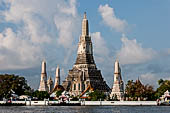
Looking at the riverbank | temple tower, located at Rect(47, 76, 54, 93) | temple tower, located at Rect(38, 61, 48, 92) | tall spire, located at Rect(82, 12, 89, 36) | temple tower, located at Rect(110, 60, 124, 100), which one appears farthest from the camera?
temple tower, located at Rect(47, 76, 54, 93)

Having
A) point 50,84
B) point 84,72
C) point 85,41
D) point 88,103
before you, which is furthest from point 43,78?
point 88,103

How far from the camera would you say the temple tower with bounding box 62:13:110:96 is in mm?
129750

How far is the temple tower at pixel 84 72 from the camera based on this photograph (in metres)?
130

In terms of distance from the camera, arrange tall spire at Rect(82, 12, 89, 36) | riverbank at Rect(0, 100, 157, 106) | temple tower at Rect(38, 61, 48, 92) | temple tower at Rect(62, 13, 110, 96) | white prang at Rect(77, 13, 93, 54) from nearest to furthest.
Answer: riverbank at Rect(0, 100, 157, 106) → temple tower at Rect(62, 13, 110, 96) → temple tower at Rect(38, 61, 48, 92) → tall spire at Rect(82, 12, 89, 36) → white prang at Rect(77, 13, 93, 54)

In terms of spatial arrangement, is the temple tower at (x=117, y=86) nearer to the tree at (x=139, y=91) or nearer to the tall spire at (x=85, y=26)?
the tree at (x=139, y=91)

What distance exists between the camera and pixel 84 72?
13262 cm

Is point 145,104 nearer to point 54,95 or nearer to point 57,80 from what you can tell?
point 54,95

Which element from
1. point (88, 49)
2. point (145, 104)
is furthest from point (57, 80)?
point (145, 104)

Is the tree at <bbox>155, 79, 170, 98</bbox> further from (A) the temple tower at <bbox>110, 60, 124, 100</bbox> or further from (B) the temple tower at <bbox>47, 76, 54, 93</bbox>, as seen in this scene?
(B) the temple tower at <bbox>47, 76, 54, 93</bbox>

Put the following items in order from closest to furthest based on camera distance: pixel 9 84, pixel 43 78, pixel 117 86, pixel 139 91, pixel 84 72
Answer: pixel 139 91, pixel 9 84, pixel 117 86, pixel 43 78, pixel 84 72

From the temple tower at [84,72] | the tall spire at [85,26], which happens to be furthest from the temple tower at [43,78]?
the tall spire at [85,26]

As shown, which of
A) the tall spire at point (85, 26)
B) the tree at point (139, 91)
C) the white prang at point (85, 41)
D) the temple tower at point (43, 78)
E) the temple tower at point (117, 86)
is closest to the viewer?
the tree at point (139, 91)

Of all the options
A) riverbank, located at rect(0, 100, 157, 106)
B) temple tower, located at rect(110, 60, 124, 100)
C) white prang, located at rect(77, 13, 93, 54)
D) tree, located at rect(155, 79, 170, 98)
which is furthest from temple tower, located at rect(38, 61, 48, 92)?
tree, located at rect(155, 79, 170, 98)

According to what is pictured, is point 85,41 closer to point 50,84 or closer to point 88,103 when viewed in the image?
Result: point 50,84
